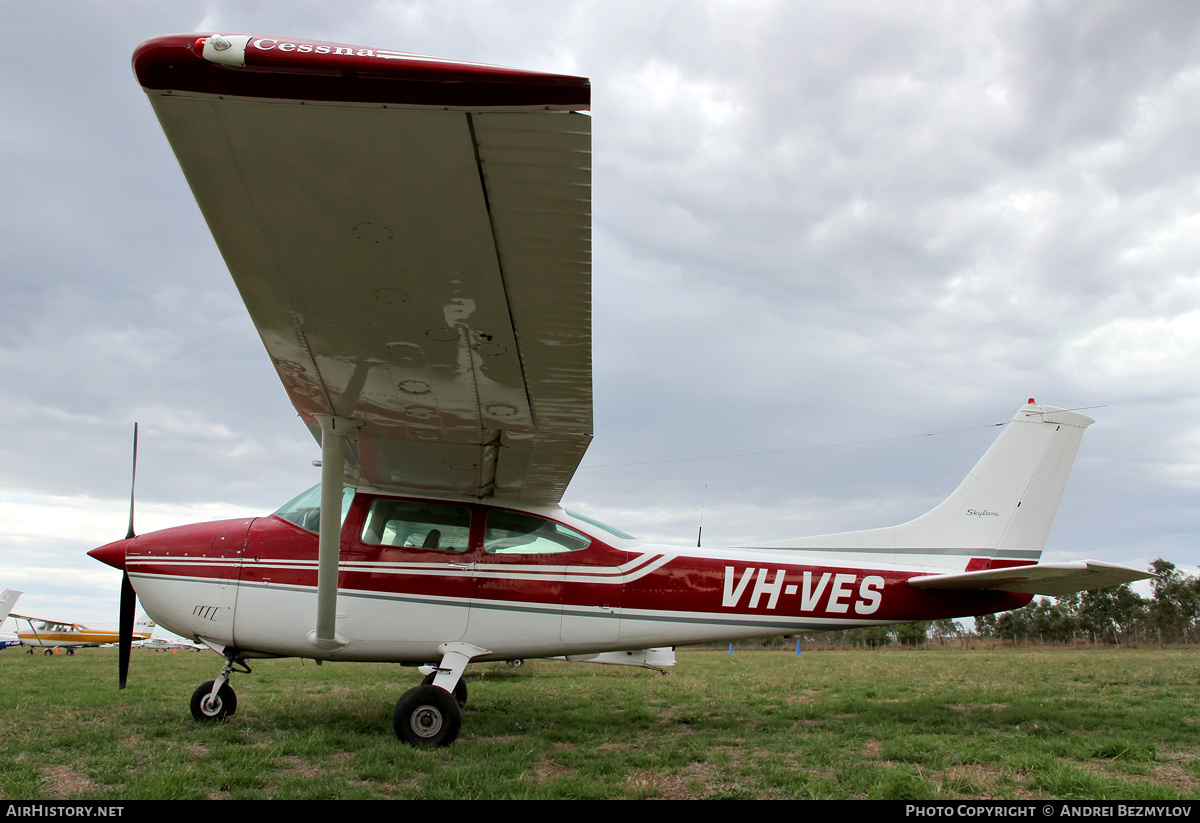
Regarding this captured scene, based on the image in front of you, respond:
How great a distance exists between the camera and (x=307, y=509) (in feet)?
20.4

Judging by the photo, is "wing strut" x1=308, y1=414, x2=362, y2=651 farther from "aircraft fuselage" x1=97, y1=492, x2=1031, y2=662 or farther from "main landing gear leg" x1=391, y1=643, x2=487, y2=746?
"main landing gear leg" x1=391, y1=643, x2=487, y2=746

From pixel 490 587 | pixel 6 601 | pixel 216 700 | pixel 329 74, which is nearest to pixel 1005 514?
pixel 490 587

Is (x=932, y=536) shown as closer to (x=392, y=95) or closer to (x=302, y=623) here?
(x=302, y=623)

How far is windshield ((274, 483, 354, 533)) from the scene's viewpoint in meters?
6.14

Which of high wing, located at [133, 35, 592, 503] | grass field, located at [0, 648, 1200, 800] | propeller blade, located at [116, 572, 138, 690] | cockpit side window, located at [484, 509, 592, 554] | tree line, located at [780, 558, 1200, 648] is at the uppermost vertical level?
high wing, located at [133, 35, 592, 503]

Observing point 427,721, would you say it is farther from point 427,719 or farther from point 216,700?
point 216,700

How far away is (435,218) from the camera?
2.87m

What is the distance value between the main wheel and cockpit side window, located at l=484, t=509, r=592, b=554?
141 centimetres

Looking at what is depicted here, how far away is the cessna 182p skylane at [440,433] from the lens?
2.34m

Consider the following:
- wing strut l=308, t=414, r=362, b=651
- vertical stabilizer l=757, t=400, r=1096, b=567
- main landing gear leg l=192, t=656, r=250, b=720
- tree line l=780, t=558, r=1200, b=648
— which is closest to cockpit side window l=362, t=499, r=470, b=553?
wing strut l=308, t=414, r=362, b=651

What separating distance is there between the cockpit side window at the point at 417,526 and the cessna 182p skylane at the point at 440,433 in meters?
0.02

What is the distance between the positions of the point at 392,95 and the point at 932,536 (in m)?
6.44

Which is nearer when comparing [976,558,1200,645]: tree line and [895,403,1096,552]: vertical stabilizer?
[895,403,1096,552]: vertical stabilizer
